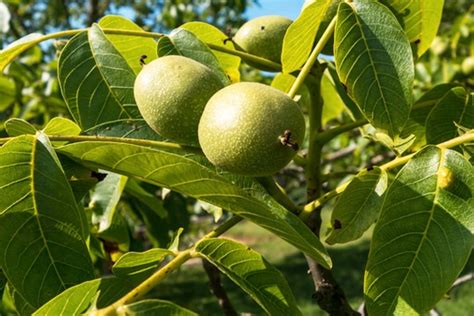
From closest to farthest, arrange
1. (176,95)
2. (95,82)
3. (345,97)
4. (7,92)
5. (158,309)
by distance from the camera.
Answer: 1. (158,309)
2. (176,95)
3. (95,82)
4. (345,97)
5. (7,92)

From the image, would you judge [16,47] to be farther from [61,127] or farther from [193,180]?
[193,180]

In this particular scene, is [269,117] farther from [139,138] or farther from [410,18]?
[410,18]

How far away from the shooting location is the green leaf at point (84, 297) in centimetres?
92

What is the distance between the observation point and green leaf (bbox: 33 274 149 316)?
3.01 ft

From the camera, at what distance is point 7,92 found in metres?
2.96

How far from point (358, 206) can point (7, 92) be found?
2.24m

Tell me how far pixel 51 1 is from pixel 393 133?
7.24 m

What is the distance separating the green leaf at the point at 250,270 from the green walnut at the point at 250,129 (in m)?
0.14

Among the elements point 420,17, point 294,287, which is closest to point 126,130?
point 420,17

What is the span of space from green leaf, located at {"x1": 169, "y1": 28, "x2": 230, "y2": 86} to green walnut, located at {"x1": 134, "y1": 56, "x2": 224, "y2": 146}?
15 cm

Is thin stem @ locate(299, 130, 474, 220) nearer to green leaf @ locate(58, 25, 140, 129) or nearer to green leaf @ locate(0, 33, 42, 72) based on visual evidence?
green leaf @ locate(58, 25, 140, 129)

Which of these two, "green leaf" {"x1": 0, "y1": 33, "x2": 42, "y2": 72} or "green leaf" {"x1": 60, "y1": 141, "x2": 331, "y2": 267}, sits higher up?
"green leaf" {"x1": 0, "y1": 33, "x2": 42, "y2": 72}

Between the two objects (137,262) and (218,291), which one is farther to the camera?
(218,291)

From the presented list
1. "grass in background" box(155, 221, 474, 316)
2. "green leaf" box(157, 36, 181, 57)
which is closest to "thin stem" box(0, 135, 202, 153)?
"green leaf" box(157, 36, 181, 57)
